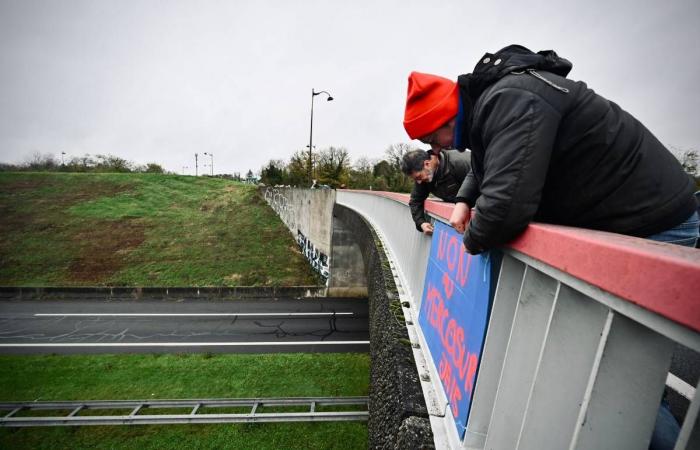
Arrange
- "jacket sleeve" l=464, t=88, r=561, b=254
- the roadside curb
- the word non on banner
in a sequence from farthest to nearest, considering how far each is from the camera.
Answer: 1. the roadside curb
2. the word non on banner
3. "jacket sleeve" l=464, t=88, r=561, b=254

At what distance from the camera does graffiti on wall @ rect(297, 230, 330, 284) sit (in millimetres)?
21094

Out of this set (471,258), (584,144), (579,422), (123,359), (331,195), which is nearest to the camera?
(579,422)

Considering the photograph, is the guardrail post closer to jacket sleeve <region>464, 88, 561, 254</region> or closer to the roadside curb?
jacket sleeve <region>464, 88, 561, 254</region>

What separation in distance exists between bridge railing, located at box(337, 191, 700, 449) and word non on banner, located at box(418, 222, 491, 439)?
0.09 metres

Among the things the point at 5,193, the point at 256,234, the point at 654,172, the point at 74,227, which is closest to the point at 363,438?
the point at 654,172

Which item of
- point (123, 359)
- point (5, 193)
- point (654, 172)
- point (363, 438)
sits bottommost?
point (123, 359)

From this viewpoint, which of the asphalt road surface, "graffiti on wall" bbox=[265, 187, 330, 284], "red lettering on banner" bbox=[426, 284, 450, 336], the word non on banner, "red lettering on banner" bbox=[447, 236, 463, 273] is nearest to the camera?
the word non on banner

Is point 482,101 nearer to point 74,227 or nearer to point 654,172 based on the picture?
point 654,172

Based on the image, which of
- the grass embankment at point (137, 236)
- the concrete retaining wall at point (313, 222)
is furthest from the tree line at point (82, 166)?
the concrete retaining wall at point (313, 222)

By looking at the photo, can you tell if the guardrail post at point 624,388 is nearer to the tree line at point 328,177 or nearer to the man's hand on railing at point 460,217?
the man's hand on railing at point 460,217

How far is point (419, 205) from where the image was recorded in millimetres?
3246

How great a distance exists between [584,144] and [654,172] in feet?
1.09

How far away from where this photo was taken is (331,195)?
1998 centimetres

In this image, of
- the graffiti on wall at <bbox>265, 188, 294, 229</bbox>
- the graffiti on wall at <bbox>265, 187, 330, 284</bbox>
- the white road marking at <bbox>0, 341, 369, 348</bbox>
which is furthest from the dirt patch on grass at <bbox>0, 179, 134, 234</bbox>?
the graffiti on wall at <bbox>265, 187, 330, 284</bbox>
